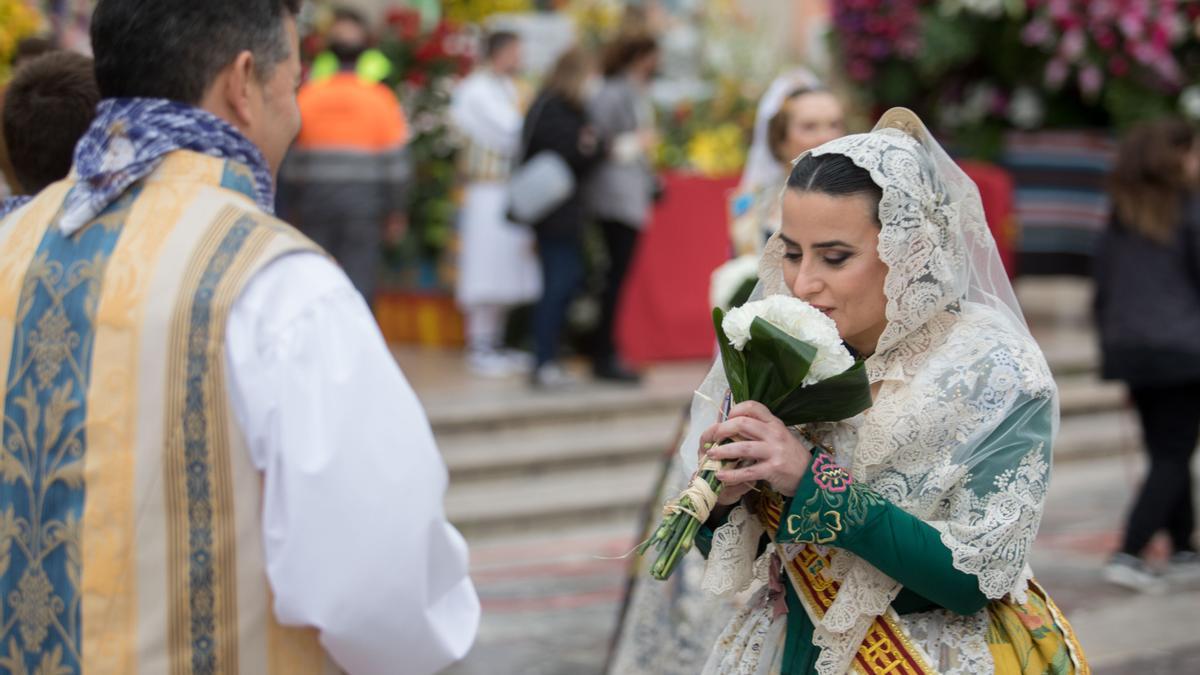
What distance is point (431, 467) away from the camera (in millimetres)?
2217

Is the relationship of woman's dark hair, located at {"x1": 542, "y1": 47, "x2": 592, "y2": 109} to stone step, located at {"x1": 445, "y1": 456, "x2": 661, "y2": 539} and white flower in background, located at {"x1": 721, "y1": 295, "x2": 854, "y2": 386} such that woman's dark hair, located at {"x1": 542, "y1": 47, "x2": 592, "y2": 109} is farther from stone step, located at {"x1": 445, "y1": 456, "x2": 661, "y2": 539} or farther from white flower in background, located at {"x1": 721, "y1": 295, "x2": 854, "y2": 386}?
white flower in background, located at {"x1": 721, "y1": 295, "x2": 854, "y2": 386}

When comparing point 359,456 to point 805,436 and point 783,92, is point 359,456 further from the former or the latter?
point 783,92

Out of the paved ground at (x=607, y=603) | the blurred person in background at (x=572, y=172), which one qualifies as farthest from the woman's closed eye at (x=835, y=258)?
the blurred person in background at (x=572, y=172)

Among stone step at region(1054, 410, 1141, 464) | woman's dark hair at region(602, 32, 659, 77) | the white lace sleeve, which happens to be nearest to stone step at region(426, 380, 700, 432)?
woman's dark hair at region(602, 32, 659, 77)

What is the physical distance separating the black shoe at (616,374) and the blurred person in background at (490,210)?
630 mm

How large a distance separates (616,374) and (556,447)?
3.26ft

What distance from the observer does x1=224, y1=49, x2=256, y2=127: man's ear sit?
7.78 feet

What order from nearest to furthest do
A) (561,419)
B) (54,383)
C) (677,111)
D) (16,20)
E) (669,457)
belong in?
(54,383) → (669,457) → (16,20) → (561,419) → (677,111)

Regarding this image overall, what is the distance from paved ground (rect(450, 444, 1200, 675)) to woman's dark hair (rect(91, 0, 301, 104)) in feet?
9.22

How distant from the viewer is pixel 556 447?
8.14 meters

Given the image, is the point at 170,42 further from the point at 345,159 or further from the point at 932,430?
the point at 345,159

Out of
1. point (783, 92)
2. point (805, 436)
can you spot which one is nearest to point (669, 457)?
point (783, 92)

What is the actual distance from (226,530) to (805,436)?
1.01m

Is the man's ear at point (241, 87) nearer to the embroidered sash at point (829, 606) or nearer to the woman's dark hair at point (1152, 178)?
the embroidered sash at point (829, 606)
